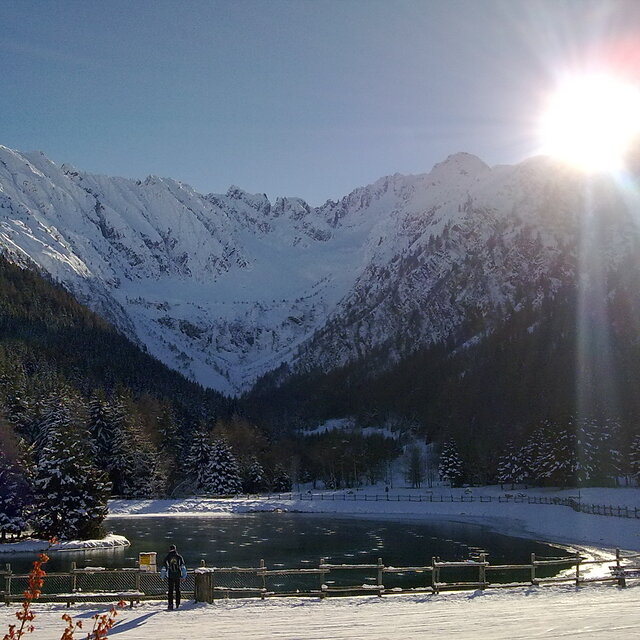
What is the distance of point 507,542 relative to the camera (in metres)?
59.0

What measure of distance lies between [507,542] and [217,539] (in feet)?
78.2

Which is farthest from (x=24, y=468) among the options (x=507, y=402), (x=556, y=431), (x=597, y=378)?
(x=507, y=402)

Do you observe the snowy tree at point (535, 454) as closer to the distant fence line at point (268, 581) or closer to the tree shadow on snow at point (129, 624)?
the distant fence line at point (268, 581)

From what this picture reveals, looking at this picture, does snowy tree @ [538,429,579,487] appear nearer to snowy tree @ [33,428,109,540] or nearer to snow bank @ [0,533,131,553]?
snow bank @ [0,533,131,553]

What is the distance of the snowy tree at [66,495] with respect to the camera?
5600 centimetres

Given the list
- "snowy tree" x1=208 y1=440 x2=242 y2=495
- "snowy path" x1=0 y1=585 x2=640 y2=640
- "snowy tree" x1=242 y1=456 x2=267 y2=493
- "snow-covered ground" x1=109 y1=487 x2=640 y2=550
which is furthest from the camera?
"snowy tree" x1=242 y1=456 x2=267 y2=493

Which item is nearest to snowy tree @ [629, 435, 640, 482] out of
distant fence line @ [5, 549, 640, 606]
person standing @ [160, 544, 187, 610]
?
distant fence line @ [5, 549, 640, 606]

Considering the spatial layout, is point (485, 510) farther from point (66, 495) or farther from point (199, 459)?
point (66, 495)

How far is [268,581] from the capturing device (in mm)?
39031

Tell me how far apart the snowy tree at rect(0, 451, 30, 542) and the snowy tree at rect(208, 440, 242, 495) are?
51.0 m

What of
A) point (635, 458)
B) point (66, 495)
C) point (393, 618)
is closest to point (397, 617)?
point (393, 618)

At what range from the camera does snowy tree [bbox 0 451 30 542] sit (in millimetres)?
55688

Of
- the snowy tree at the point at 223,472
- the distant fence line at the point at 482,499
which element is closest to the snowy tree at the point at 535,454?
the distant fence line at the point at 482,499

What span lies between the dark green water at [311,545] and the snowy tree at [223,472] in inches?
991
